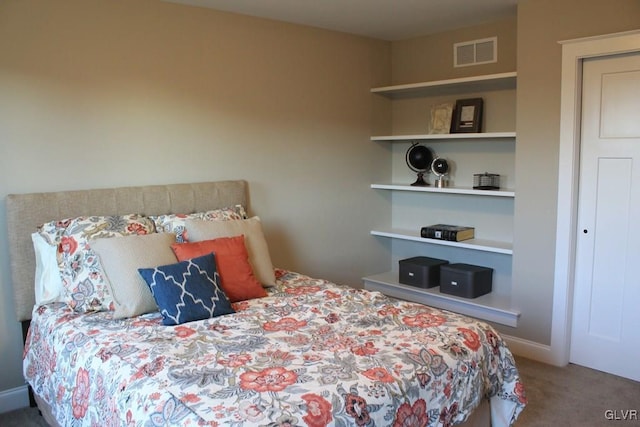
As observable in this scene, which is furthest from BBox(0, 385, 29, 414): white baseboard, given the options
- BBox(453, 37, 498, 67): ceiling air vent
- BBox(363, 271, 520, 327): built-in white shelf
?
BBox(453, 37, 498, 67): ceiling air vent

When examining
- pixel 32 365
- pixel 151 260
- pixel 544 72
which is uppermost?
pixel 544 72

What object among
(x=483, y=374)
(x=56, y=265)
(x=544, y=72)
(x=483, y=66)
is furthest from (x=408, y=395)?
(x=483, y=66)

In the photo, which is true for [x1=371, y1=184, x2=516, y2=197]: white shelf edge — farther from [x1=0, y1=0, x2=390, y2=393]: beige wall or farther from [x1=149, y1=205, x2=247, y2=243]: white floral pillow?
[x1=149, y1=205, x2=247, y2=243]: white floral pillow

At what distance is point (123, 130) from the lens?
326 centimetres

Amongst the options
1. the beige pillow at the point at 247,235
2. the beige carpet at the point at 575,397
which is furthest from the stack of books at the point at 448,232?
the beige pillow at the point at 247,235

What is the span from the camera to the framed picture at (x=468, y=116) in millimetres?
4172

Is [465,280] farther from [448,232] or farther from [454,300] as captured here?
[448,232]

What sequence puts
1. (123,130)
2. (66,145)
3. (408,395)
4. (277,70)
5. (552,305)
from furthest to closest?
1. (277,70)
2. (552,305)
3. (123,130)
4. (66,145)
5. (408,395)

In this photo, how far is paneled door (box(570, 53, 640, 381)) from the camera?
319cm

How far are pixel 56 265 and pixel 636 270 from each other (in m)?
3.31

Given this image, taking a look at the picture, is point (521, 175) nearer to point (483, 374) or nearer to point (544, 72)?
point (544, 72)

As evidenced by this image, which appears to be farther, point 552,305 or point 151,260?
point 552,305

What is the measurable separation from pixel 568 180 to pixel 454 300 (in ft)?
4.07

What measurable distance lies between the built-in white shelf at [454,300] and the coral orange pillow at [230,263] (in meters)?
1.75
